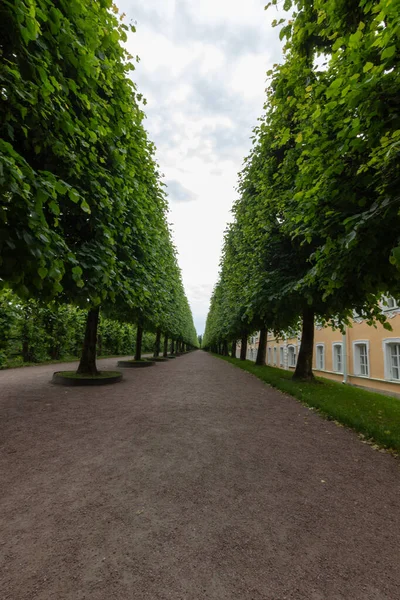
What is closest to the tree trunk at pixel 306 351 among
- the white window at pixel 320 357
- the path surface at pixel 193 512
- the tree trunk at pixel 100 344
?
the path surface at pixel 193 512

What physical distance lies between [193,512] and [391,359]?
54.0 ft

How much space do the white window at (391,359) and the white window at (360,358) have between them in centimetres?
202

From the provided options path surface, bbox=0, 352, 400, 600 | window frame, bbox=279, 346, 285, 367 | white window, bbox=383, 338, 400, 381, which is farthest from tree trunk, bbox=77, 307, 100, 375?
window frame, bbox=279, 346, 285, 367

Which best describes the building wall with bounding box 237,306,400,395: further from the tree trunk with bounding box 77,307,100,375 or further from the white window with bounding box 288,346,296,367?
the tree trunk with bounding box 77,307,100,375

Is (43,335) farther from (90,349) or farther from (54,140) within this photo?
(54,140)

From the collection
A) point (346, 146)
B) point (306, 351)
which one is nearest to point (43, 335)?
point (306, 351)

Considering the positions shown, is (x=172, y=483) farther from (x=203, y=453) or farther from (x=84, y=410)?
(x=84, y=410)

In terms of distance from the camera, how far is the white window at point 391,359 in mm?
15250

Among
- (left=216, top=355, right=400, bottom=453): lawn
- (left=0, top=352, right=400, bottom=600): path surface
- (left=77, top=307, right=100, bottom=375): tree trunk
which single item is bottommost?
(left=0, top=352, right=400, bottom=600): path surface

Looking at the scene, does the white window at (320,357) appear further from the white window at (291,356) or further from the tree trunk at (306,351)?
the tree trunk at (306,351)

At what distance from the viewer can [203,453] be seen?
403cm

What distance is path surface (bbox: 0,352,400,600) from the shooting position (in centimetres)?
197

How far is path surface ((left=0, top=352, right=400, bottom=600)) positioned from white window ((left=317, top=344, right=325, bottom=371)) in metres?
18.4

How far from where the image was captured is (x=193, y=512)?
270 cm
